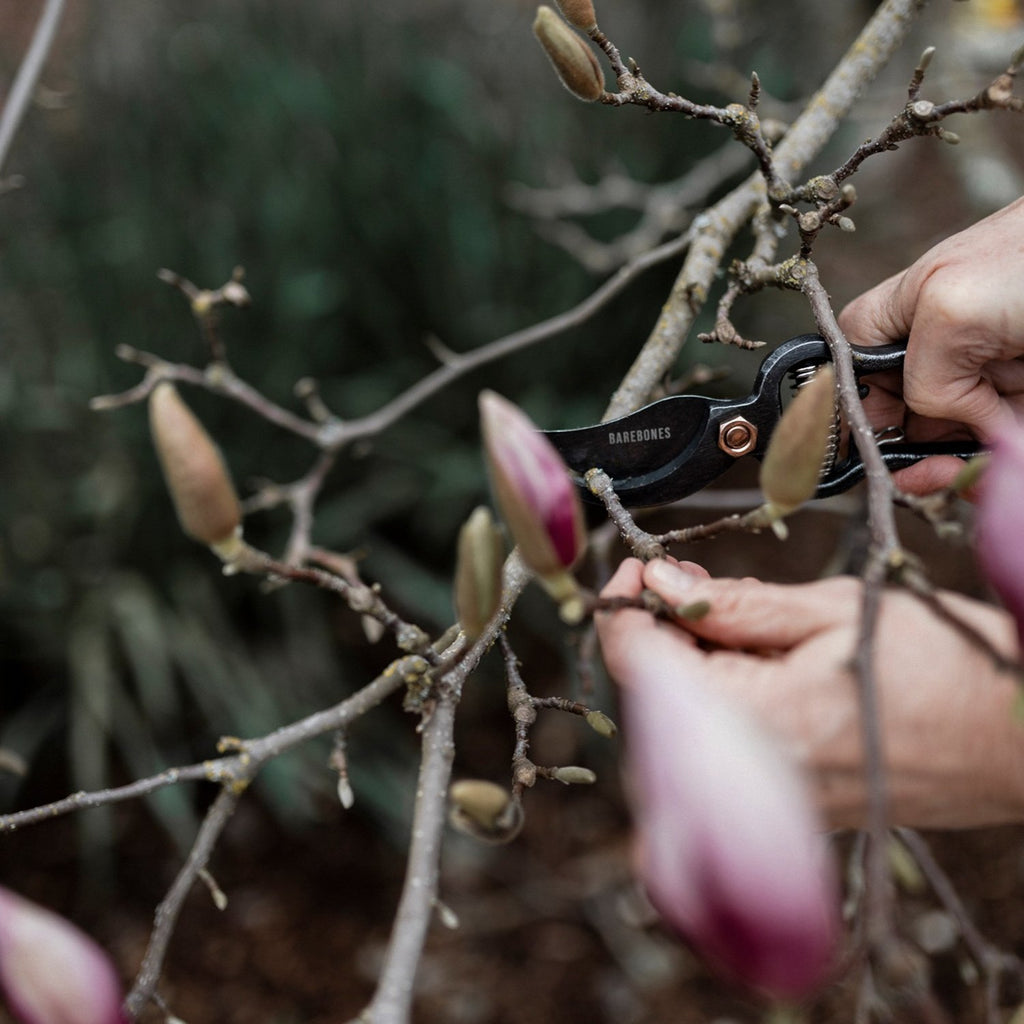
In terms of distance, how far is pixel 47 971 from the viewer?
17.6 inches

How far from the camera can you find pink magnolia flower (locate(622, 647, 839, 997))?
14.2 inches

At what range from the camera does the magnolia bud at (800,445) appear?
493mm

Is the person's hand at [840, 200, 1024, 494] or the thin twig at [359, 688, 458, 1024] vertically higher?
the person's hand at [840, 200, 1024, 494]

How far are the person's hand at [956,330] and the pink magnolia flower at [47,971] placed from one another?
0.69 metres

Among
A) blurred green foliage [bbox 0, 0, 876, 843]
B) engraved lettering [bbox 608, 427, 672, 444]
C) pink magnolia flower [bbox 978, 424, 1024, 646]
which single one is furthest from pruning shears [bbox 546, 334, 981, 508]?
blurred green foliage [bbox 0, 0, 876, 843]

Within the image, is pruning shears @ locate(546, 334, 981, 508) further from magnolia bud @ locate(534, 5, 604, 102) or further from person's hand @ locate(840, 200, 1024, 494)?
magnolia bud @ locate(534, 5, 604, 102)

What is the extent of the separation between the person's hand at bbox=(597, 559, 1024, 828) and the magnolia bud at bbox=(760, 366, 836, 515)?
0.20 feet

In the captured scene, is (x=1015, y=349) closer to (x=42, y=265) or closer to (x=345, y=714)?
(x=345, y=714)

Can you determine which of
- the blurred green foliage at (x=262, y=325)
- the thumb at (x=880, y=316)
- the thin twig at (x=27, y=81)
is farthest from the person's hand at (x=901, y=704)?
the blurred green foliage at (x=262, y=325)

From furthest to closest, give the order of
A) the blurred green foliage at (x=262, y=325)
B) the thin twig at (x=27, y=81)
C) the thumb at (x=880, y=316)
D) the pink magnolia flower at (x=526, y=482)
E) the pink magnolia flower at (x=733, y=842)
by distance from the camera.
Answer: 1. the blurred green foliage at (x=262, y=325)
2. the thin twig at (x=27, y=81)
3. the thumb at (x=880, y=316)
4. the pink magnolia flower at (x=526, y=482)
5. the pink magnolia flower at (x=733, y=842)

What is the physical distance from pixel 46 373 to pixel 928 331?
5.39 ft

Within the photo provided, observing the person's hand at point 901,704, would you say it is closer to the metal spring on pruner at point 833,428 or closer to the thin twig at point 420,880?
the thin twig at point 420,880

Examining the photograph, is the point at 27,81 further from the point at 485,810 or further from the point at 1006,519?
the point at 1006,519

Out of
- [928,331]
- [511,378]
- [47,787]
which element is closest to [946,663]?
[928,331]
